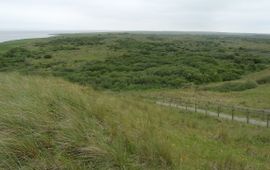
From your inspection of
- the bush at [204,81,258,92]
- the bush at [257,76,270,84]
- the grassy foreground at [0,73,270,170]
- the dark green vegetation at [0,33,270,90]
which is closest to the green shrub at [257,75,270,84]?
the bush at [257,76,270,84]

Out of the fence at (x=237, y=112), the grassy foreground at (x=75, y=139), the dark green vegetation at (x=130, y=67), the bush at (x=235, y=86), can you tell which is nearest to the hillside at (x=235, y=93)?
the bush at (x=235, y=86)

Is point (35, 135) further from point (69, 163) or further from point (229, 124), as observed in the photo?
point (229, 124)

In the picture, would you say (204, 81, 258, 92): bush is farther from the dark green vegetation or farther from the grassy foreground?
the grassy foreground

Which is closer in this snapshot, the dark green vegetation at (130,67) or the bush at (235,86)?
the bush at (235,86)

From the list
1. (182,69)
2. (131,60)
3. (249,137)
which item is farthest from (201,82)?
(249,137)

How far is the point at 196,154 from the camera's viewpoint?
6.98 meters

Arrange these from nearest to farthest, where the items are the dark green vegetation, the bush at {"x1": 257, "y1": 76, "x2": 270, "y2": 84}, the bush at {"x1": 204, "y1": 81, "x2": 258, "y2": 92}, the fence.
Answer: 1. the fence
2. the bush at {"x1": 204, "y1": 81, "x2": 258, "y2": 92}
3. the bush at {"x1": 257, "y1": 76, "x2": 270, "y2": 84}
4. the dark green vegetation

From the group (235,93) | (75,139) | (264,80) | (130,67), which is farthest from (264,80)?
(75,139)

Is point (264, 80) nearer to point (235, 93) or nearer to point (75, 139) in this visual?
point (235, 93)

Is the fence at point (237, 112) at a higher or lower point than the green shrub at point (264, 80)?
higher

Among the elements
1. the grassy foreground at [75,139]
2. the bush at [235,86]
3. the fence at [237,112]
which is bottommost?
the bush at [235,86]

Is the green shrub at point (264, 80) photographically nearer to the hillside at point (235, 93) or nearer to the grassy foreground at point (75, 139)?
the hillside at point (235, 93)

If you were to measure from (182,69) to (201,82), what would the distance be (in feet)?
13.7

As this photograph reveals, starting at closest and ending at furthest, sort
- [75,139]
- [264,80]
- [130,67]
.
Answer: [75,139]
[264,80]
[130,67]
